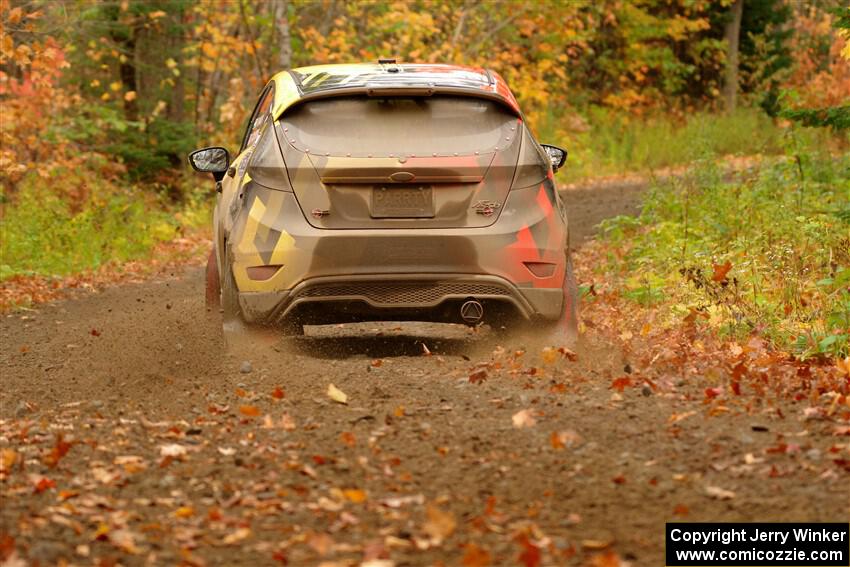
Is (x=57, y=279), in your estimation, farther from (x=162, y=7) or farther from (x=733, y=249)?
(x=162, y=7)

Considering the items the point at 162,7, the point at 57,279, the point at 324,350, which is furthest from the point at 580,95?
the point at 324,350

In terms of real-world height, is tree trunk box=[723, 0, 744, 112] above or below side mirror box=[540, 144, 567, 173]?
below

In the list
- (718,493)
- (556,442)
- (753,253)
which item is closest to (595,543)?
(718,493)

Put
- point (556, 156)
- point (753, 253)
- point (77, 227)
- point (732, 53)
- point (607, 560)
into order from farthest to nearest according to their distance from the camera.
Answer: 1. point (732, 53)
2. point (77, 227)
3. point (753, 253)
4. point (556, 156)
5. point (607, 560)

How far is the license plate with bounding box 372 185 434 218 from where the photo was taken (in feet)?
25.1

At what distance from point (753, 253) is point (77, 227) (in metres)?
9.74

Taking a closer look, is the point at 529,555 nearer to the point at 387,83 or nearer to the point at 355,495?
the point at 355,495

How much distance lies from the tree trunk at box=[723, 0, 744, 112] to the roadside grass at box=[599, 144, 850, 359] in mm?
20542

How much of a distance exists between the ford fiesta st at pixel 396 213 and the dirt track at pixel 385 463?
→ 40 cm

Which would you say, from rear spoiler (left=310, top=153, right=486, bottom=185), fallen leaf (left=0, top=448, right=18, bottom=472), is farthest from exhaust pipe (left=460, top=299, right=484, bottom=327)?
fallen leaf (left=0, top=448, right=18, bottom=472)

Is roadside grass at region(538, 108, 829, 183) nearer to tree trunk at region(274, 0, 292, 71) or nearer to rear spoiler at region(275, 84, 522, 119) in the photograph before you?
tree trunk at region(274, 0, 292, 71)

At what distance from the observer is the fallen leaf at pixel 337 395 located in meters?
6.79

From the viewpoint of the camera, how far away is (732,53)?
36.9 m

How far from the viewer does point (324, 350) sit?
889cm
